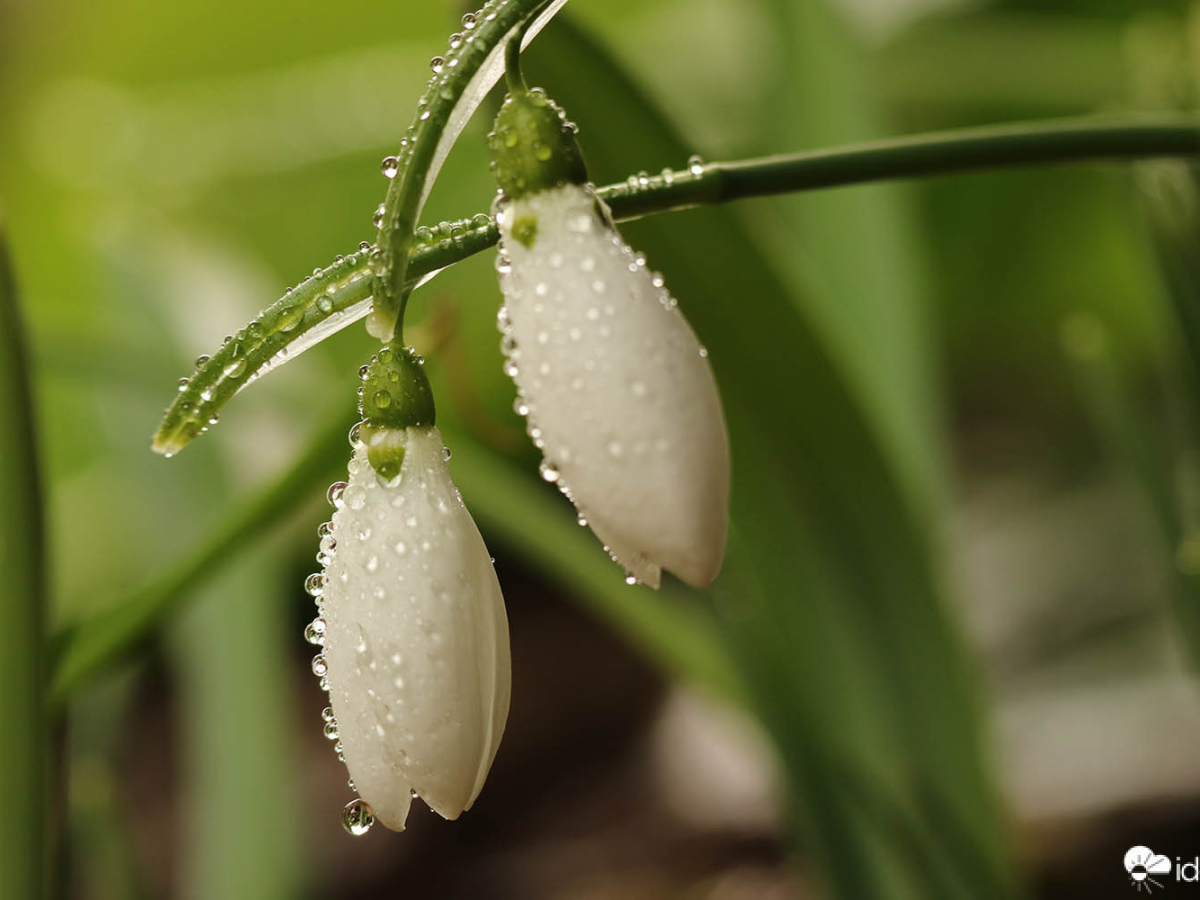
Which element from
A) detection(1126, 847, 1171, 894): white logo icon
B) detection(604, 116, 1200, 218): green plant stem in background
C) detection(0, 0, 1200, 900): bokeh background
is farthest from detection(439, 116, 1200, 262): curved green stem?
detection(1126, 847, 1171, 894): white logo icon

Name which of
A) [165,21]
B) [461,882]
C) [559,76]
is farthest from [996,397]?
[165,21]

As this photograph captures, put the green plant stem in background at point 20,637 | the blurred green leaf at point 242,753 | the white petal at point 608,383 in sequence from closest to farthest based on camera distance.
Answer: the white petal at point 608,383 → the green plant stem in background at point 20,637 → the blurred green leaf at point 242,753

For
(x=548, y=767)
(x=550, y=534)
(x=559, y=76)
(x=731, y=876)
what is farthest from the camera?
(x=548, y=767)

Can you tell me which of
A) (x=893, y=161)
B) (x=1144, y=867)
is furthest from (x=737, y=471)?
(x=1144, y=867)

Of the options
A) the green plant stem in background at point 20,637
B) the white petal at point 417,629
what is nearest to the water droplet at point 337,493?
the white petal at point 417,629

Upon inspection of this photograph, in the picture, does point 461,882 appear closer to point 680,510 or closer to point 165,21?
point 680,510

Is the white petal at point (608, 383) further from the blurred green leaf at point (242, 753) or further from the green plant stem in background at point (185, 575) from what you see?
the blurred green leaf at point (242, 753)
